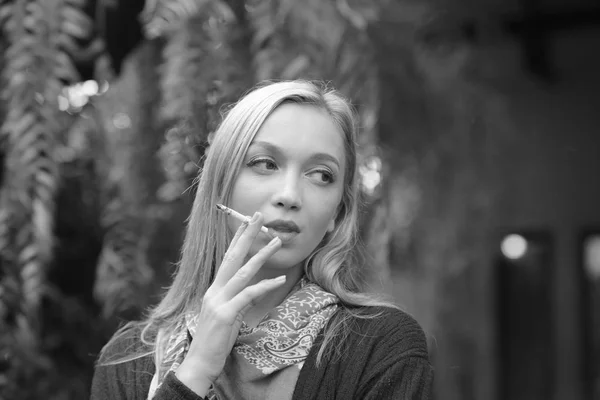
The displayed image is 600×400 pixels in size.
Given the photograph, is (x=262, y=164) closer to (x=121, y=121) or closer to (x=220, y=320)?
(x=220, y=320)

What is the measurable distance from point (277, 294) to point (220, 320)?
212 mm

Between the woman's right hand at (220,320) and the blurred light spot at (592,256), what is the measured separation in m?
4.54

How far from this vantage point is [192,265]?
1.31 metres

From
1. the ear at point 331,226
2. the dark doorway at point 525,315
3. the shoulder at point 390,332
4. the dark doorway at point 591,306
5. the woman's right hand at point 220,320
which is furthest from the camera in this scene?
the dark doorway at point 525,315

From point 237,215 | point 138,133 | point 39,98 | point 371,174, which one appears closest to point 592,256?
Result: point 371,174

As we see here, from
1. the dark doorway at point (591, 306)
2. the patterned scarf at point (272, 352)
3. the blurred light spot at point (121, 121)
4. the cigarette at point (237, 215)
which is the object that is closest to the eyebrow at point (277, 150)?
the cigarette at point (237, 215)

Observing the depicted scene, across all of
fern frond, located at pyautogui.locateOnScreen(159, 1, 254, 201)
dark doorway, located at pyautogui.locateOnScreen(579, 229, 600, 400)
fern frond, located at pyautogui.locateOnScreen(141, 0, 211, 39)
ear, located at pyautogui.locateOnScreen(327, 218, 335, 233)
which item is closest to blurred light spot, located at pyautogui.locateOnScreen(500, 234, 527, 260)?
dark doorway, located at pyautogui.locateOnScreen(579, 229, 600, 400)

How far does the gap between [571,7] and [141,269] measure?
394cm

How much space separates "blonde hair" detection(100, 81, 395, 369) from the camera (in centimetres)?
121

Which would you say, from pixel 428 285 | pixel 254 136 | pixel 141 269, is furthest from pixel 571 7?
pixel 254 136

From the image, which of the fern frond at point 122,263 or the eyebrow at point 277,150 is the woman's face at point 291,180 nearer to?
the eyebrow at point 277,150

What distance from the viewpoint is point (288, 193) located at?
1.17 meters

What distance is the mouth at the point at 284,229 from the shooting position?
1171mm

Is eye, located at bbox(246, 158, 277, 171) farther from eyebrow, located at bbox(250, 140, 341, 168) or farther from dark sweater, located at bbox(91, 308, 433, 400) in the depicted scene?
dark sweater, located at bbox(91, 308, 433, 400)
